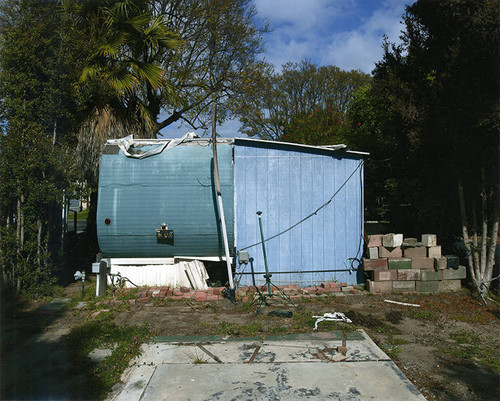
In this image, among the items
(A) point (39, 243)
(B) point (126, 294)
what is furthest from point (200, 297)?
(A) point (39, 243)

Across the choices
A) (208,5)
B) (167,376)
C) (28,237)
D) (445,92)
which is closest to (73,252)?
(28,237)

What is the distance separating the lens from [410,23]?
27.3 ft

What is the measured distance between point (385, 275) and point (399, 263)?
1.27 feet

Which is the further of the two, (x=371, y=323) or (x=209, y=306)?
(x=209, y=306)

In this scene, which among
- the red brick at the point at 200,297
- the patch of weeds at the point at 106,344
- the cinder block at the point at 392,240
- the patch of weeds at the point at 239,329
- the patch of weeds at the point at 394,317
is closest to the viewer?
the patch of weeds at the point at 106,344

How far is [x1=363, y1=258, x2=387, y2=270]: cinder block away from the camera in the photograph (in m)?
8.14

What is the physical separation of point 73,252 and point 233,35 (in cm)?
970

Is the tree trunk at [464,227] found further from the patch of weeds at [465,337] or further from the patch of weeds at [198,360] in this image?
the patch of weeds at [198,360]

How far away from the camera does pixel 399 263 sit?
8.14m

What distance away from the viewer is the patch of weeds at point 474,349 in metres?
5.02

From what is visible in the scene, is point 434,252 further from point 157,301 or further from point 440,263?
point 157,301

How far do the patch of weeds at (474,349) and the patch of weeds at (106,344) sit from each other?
430cm

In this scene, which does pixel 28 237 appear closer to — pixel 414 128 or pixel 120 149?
pixel 120 149

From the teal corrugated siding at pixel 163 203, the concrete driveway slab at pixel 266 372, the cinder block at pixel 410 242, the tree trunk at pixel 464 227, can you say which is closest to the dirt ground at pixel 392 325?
the concrete driveway slab at pixel 266 372
